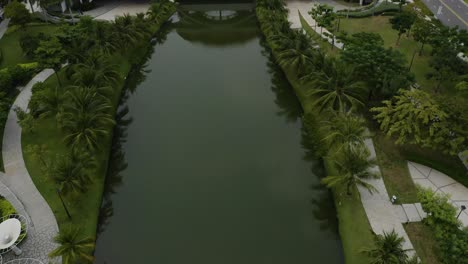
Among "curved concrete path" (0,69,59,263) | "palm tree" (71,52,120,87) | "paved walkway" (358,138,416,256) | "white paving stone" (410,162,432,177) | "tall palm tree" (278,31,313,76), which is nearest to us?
"curved concrete path" (0,69,59,263)

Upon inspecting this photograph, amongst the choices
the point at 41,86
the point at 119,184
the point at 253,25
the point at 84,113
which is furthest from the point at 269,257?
the point at 253,25

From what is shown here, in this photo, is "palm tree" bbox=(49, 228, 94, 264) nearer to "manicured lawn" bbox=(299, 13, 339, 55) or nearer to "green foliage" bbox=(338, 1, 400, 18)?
"manicured lawn" bbox=(299, 13, 339, 55)

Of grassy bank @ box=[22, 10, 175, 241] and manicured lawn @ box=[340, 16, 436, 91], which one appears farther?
manicured lawn @ box=[340, 16, 436, 91]

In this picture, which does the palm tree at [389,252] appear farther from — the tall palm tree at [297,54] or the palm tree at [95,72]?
the palm tree at [95,72]

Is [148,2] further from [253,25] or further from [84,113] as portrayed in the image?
[84,113]

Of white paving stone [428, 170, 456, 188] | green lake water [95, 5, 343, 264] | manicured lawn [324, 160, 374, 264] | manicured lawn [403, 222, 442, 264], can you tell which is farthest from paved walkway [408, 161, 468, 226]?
green lake water [95, 5, 343, 264]

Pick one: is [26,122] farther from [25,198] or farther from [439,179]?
[439,179]

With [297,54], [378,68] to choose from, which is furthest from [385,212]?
[297,54]
